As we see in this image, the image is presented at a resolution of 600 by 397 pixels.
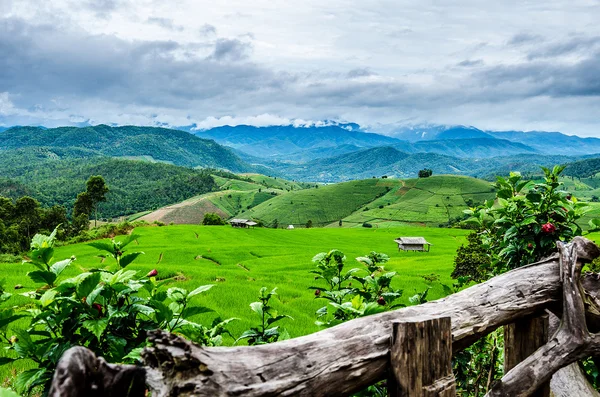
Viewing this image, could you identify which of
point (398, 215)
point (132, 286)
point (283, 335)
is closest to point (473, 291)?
point (283, 335)

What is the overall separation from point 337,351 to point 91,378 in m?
1.31

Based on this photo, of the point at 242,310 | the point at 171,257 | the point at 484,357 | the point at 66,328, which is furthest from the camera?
the point at 171,257

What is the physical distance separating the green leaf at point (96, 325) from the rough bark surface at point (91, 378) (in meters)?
1.05

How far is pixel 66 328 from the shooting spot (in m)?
3.03

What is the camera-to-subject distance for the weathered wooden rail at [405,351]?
187 centimetres

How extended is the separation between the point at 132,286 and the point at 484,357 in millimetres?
5029

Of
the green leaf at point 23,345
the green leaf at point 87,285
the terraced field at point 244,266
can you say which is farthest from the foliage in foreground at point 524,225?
the green leaf at point 23,345

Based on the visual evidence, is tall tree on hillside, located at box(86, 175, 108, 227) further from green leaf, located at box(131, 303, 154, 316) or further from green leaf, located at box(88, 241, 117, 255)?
green leaf, located at box(131, 303, 154, 316)

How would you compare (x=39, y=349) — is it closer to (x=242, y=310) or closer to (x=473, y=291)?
(x=473, y=291)

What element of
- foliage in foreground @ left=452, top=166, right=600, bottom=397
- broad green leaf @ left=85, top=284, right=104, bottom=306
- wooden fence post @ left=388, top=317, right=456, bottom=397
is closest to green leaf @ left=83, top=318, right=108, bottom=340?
broad green leaf @ left=85, top=284, right=104, bottom=306

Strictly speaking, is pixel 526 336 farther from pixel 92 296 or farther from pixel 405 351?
pixel 92 296

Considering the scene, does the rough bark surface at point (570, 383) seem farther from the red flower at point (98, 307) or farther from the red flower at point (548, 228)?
the red flower at point (98, 307)

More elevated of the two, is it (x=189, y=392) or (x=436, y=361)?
(x=189, y=392)

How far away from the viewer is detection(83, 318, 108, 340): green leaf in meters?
2.78
